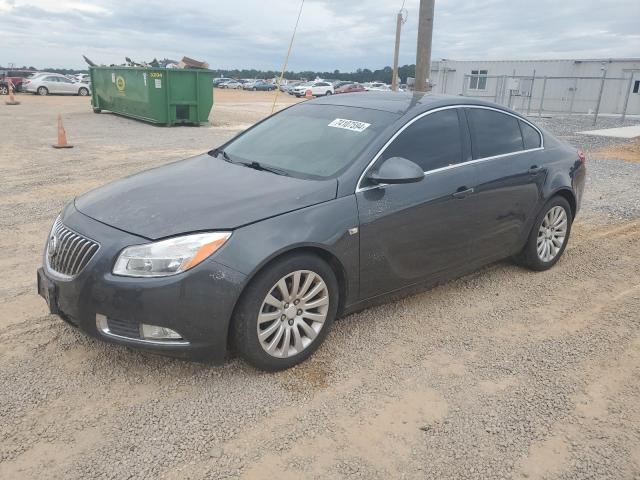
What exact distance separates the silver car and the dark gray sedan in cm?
3363

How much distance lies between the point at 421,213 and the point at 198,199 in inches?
60.6

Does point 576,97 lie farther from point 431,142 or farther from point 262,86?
point 262,86

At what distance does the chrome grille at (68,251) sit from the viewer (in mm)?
2996

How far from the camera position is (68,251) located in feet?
10.2

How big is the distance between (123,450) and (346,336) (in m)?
1.66

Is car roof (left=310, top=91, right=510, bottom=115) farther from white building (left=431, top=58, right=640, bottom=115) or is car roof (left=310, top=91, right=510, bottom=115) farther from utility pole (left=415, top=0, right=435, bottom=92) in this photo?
white building (left=431, top=58, right=640, bottom=115)

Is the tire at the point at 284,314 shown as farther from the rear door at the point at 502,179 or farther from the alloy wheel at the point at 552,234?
the alloy wheel at the point at 552,234

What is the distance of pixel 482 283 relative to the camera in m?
4.82

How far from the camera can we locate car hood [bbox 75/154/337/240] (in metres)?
3.01

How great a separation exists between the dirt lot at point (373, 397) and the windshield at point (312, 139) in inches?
47.2

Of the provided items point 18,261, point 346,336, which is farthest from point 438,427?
point 18,261

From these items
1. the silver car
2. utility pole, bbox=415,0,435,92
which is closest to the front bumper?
utility pole, bbox=415,0,435,92

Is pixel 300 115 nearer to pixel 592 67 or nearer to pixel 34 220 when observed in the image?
pixel 34 220

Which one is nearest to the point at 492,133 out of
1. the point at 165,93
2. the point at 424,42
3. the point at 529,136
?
the point at 529,136
